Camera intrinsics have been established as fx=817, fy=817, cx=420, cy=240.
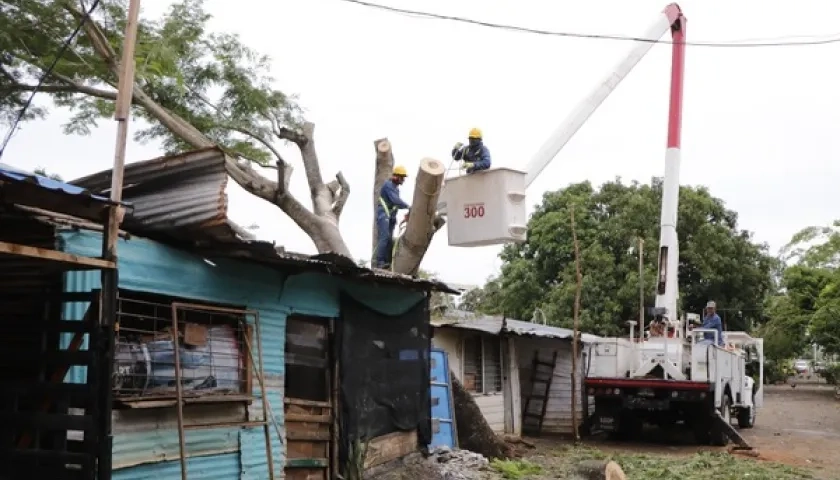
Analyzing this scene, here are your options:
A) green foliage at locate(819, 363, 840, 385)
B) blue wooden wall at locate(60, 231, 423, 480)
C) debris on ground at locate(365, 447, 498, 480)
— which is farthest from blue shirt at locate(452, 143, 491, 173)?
green foliage at locate(819, 363, 840, 385)

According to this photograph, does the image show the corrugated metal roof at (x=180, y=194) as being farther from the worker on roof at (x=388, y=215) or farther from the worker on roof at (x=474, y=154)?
the worker on roof at (x=388, y=215)

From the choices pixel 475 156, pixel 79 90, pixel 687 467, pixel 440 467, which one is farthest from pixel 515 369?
pixel 79 90

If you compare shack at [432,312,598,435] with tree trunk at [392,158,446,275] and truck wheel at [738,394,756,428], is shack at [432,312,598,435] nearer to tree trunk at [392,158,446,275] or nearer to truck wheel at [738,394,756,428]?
tree trunk at [392,158,446,275]

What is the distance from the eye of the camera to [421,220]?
1062 cm

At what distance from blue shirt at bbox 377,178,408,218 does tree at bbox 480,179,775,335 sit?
1847cm

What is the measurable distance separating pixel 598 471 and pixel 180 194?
5339 mm

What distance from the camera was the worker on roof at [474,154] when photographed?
10.1 meters

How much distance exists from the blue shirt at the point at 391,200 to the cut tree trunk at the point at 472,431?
303cm

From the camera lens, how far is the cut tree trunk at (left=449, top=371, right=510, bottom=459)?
1294 cm

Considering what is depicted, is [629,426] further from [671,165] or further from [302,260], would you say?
[302,260]

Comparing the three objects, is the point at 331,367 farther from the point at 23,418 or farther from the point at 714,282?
the point at 714,282

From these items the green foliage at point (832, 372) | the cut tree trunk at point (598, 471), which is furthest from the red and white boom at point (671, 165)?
the green foliage at point (832, 372)

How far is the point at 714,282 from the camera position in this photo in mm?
31500

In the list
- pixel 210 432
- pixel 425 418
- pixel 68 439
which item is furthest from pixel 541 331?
pixel 68 439
